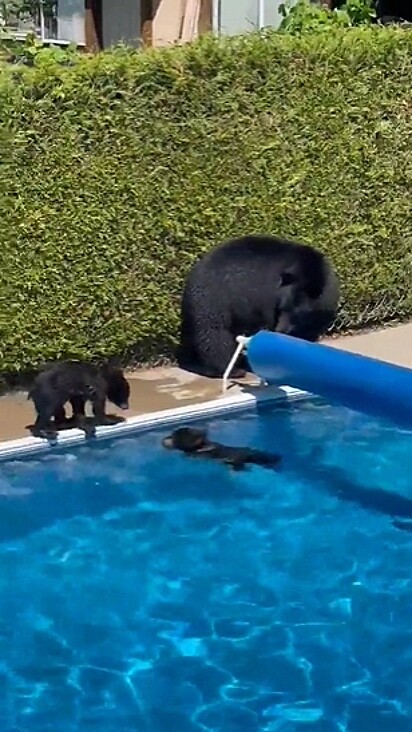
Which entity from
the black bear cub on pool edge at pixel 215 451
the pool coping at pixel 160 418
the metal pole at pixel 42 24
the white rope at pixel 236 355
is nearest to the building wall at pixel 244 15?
the metal pole at pixel 42 24

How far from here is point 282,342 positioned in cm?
774

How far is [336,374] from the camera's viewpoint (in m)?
7.14

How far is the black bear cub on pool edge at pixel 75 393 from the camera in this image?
286 inches

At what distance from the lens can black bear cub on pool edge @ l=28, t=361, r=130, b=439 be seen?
23.8ft

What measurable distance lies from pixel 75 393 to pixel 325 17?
18.8ft

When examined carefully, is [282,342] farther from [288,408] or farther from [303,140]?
[303,140]

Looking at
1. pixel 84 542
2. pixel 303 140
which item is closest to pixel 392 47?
pixel 303 140

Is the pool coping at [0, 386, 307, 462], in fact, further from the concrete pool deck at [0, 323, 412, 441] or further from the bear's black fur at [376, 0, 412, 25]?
the bear's black fur at [376, 0, 412, 25]

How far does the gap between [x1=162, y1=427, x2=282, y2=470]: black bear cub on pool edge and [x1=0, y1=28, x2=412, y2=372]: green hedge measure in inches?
51.3

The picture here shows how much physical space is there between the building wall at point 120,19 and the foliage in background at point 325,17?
371 cm

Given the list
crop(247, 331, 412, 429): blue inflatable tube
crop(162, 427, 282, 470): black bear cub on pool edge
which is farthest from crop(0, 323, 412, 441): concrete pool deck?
crop(247, 331, 412, 429): blue inflatable tube

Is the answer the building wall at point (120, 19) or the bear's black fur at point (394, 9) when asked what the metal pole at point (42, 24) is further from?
the bear's black fur at point (394, 9)

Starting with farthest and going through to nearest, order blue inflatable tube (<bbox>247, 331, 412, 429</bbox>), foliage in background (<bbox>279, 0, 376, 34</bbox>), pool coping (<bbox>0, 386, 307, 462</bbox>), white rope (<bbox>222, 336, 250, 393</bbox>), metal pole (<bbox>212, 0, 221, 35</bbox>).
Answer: metal pole (<bbox>212, 0, 221, 35</bbox>)
foliage in background (<bbox>279, 0, 376, 34</bbox>)
white rope (<bbox>222, 336, 250, 393</bbox>)
pool coping (<bbox>0, 386, 307, 462</bbox>)
blue inflatable tube (<bbox>247, 331, 412, 429</bbox>)

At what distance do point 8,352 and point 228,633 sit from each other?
127 inches
